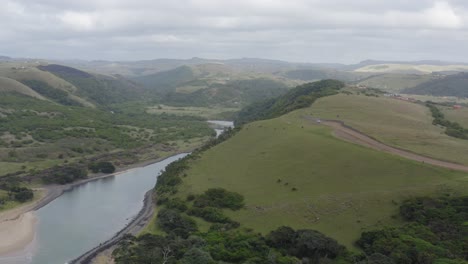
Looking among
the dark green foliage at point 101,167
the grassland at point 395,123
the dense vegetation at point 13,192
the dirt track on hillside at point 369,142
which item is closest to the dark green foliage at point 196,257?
the dirt track on hillside at point 369,142

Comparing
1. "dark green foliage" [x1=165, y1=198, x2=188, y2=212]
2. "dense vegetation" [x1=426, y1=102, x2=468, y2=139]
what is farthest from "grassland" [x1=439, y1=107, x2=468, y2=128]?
"dark green foliage" [x1=165, y1=198, x2=188, y2=212]

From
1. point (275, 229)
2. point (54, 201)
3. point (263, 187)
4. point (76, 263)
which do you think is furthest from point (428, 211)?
point (54, 201)

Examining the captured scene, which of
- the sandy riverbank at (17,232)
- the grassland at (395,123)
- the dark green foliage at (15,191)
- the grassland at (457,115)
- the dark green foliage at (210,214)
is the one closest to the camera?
the sandy riverbank at (17,232)

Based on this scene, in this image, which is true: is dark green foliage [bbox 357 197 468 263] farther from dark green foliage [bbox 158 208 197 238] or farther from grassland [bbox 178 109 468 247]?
dark green foliage [bbox 158 208 197 238]

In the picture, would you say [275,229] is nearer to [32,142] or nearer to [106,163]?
Answer: [106,163]

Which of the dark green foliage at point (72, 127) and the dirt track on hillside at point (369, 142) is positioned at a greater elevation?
the dirt track on hillside at point (369, 142)

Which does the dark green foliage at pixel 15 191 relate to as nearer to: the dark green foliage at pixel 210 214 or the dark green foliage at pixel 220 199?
the dark green foliage at pixel 220 199
